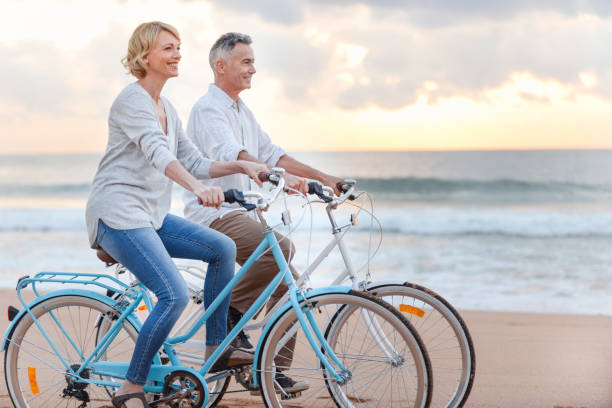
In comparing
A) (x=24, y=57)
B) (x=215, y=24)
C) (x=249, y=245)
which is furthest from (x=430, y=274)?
(x=24, y=57)

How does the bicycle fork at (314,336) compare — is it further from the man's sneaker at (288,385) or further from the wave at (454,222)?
the wave at (454,222)

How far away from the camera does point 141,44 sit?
111 inches

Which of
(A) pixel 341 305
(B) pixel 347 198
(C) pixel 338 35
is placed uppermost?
(C) pixel 338 35

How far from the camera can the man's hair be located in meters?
3.53

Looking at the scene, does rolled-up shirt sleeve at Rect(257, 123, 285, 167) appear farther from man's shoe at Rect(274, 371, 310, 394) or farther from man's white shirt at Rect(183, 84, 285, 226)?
man's shoe at Rect(274, 371, 310, 394)

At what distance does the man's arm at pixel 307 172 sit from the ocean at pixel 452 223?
184mm

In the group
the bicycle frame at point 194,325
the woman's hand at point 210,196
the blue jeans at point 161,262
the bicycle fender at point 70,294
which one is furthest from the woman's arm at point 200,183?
the bicycle fender at point 70,294

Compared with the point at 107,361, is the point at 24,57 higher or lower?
higher

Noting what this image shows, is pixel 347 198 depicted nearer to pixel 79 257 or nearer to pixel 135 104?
pixel 135 104

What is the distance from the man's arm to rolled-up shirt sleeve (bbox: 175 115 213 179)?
1.85 ft

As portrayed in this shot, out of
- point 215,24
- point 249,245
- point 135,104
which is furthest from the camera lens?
point 215,24

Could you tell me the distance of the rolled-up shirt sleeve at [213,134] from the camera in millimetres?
3318

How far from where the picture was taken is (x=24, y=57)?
21.8m

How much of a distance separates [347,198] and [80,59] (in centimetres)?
2030
